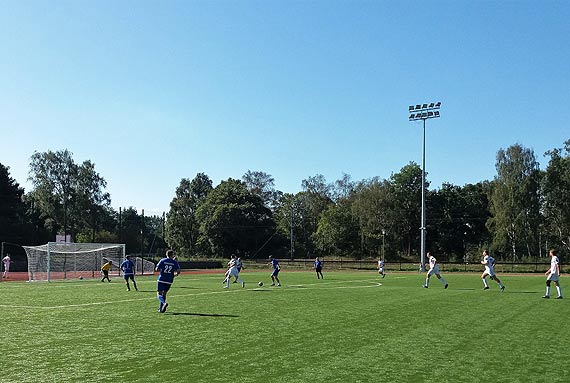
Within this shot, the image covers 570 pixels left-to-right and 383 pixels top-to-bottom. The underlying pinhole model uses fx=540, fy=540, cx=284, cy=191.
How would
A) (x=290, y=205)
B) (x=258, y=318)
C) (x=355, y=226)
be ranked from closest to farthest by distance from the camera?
1. (x=258, y=318)
2. (x=355, y=226)
3. (x=290, y=205)

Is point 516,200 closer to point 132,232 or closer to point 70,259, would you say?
point 70,259

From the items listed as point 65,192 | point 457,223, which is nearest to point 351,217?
point 457,223

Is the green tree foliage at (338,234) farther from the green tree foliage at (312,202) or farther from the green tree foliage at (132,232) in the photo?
the green tree foliage at (132,232)

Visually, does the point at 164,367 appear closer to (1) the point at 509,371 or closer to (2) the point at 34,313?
(1) the point at 509,371

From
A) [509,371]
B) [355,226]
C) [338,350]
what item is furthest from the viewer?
[355,226]

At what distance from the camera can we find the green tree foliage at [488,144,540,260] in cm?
7344

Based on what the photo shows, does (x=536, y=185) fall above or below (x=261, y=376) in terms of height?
above

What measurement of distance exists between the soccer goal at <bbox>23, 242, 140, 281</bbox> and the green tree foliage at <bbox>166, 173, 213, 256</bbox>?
48.0m

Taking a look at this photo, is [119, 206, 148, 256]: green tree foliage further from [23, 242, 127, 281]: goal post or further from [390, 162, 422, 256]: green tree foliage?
[23, 242, 127, 281]: goal post

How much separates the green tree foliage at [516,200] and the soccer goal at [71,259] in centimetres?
4928

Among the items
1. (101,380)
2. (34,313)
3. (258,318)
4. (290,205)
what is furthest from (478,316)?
(290,205)

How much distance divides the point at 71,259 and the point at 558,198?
62.8m

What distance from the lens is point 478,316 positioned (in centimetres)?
1534

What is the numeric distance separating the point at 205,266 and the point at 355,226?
3194 cm
